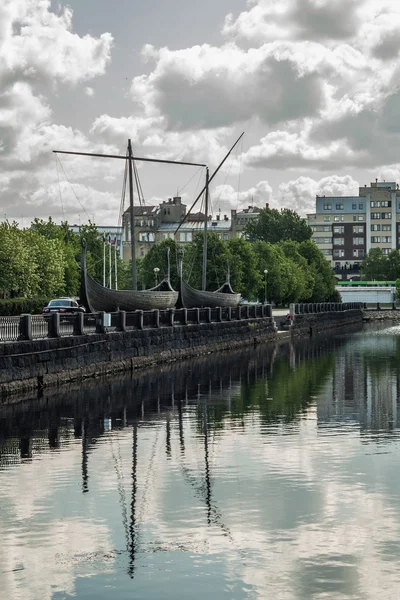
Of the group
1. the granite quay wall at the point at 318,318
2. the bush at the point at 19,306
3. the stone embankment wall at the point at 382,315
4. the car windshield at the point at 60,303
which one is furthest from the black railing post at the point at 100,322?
the stone embankment wall at the point at 382,315

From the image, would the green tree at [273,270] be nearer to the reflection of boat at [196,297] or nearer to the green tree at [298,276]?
the green tree at [298,276]

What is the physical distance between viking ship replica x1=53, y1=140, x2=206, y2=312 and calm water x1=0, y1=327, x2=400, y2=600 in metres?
21.3

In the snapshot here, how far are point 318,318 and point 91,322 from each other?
2896 inches

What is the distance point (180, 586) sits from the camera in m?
12.6

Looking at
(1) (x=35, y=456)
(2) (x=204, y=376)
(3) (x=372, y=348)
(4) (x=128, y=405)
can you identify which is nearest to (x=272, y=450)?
(1) (x=35, y=456)

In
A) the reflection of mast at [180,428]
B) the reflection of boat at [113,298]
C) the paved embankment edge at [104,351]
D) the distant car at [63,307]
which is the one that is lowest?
the reflection of mast at [180,428]

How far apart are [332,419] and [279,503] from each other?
12398mm

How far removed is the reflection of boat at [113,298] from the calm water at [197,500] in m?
21.1

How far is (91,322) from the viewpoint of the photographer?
44.3 metres

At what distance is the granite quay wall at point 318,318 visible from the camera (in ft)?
337

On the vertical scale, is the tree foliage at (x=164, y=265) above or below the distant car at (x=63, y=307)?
above

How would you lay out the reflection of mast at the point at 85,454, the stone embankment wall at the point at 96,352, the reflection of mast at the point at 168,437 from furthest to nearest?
the stone embankment wall at the point at 96,352
the reflection of mast at the point at 168,437
the reflection of mast at the point at 85,454

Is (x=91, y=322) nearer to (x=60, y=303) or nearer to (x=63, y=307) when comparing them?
(x=63, y=307)

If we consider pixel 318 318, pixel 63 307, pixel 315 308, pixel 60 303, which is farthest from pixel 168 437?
pixel 315 308
